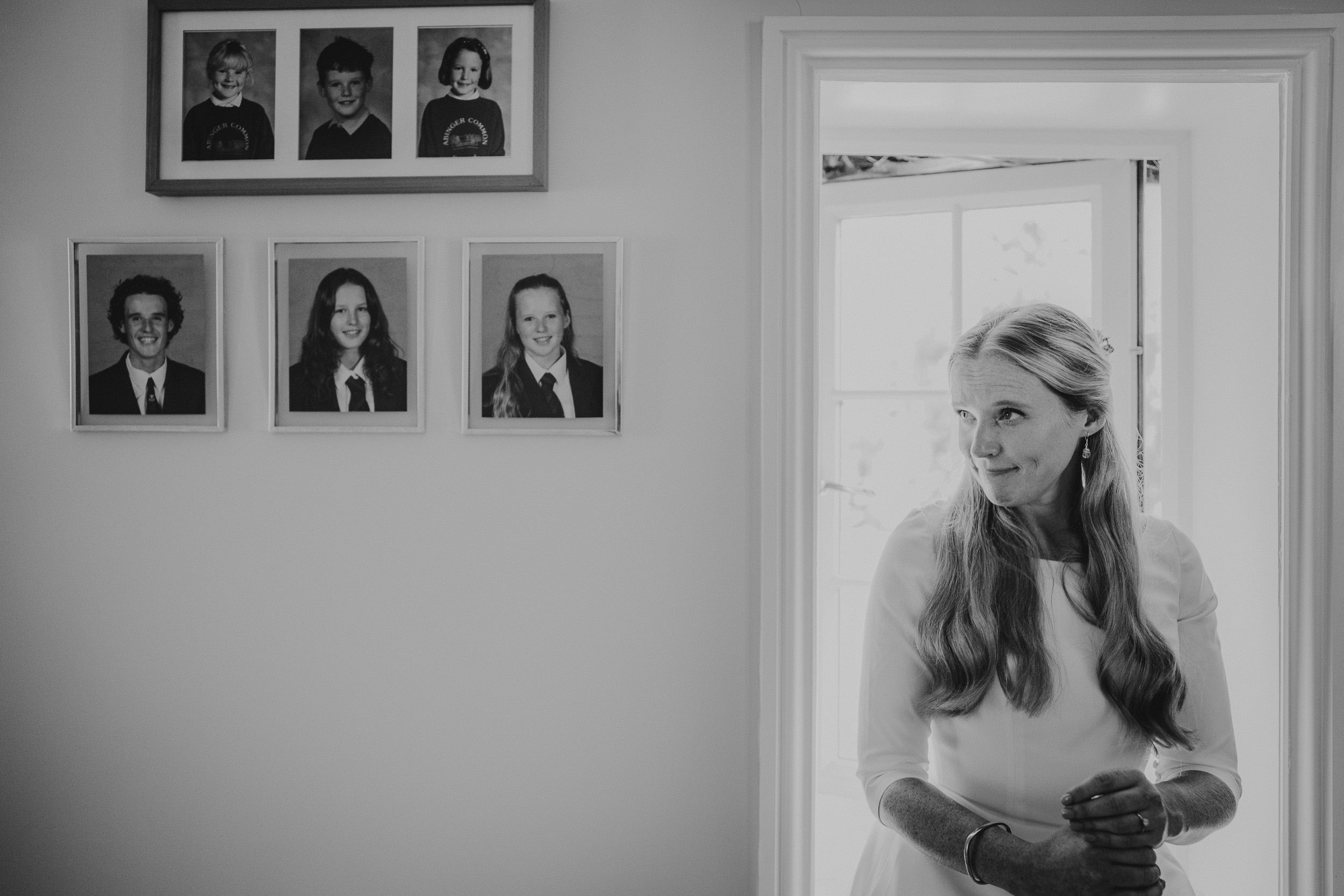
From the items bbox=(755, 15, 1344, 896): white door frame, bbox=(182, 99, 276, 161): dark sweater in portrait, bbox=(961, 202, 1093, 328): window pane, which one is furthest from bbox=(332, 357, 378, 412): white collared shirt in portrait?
bbox=(961, 202, 1093, 328): window pane

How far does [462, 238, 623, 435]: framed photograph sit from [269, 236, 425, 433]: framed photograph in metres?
0.10

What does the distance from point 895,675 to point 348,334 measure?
3.73 ft

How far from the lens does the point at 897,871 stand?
1226 millimetres

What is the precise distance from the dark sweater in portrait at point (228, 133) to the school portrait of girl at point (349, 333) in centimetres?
23

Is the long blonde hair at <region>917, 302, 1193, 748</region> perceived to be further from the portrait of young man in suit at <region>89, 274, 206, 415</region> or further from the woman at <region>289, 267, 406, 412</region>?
the portrait of young man in suit at <region>89, 274, 206, 415</region>

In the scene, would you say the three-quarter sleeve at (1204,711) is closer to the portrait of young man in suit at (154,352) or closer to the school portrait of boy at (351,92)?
the school portrait of boy at (351,92)

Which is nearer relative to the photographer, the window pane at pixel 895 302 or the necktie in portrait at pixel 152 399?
the necktie in portrait at pixel 152 399

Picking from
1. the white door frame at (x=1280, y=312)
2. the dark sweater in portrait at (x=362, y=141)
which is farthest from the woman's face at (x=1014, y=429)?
the dark sweater in portrait at (x=362, y=141)

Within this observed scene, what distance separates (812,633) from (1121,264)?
3.87 ft

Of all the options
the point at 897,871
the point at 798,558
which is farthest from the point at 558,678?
the point at 897,871

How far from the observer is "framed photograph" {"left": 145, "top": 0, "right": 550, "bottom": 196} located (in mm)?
1400

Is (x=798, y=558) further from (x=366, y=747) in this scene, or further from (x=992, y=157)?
(x=992, y=157)

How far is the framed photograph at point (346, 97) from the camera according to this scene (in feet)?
4.59

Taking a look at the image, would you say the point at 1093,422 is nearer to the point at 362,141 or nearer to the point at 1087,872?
the point at 1087,872
